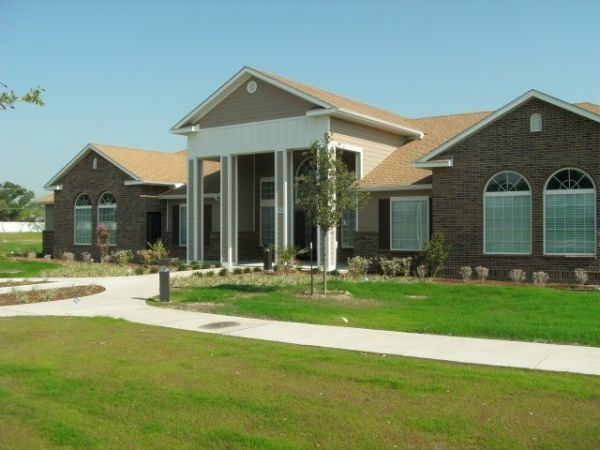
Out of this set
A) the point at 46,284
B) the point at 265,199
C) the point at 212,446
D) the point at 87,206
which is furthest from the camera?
the point at 87,206

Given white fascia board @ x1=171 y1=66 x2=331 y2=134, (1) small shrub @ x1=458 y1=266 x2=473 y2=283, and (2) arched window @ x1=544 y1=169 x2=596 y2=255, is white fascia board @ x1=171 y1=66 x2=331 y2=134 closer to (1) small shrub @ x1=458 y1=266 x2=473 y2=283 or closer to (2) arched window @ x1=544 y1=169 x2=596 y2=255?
(1) small shrub @ x1=458 y1=266 x2=473 y2=283

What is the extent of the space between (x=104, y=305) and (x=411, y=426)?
35.7ft

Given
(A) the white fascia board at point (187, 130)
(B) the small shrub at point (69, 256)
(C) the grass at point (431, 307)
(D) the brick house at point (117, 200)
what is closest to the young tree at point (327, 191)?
(C) the grass at point (431, 307)

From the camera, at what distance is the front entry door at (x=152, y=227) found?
29.9 m

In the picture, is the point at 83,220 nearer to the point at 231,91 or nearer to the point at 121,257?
the point at 121,257

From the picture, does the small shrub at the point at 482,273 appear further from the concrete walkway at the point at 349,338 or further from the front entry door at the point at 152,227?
the front entry door at the point at 152,227

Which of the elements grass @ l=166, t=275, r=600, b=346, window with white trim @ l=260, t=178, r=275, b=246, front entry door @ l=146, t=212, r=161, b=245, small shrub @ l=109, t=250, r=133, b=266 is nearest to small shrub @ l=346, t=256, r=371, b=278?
grass @ l=166, t=275, r=600, b=346

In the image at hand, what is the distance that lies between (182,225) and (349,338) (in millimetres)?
20772

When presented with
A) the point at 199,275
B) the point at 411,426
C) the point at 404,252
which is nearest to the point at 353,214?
the point at 404,252

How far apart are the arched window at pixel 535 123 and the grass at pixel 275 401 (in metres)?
12.5

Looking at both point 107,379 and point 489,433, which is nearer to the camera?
point 489,433

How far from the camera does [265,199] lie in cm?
2970

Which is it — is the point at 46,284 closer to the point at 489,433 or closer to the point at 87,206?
the point at 87,206

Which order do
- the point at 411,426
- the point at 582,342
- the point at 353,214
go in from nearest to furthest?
the point at 411,426
the point at 582,342
the point at 353,214
